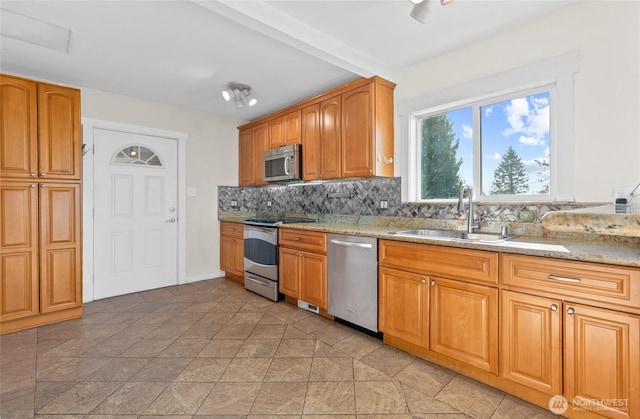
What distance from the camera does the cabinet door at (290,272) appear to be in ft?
10.3

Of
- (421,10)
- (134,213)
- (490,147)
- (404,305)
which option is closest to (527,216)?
(490,147)

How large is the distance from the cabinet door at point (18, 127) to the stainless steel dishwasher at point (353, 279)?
2.80m

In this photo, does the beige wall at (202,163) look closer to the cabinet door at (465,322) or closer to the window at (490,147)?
the window at (490,147)

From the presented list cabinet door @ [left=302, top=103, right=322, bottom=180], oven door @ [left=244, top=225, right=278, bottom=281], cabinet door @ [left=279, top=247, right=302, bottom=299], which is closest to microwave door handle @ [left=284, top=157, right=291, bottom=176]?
cabinet door @ [left=302, top=103, right=322, bottom=180]

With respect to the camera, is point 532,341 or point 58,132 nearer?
point 532,341

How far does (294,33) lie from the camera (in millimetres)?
2182

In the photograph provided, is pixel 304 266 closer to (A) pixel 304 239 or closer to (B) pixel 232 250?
(A) pixel 304 239

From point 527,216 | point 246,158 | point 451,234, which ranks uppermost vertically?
point 246,158

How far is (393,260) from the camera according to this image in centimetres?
228

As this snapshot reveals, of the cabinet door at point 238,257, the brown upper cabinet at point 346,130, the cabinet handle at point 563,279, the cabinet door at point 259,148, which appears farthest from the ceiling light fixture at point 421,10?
the cabinet door at point 238,257

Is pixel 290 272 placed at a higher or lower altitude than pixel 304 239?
lower

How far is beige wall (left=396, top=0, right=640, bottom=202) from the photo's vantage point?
5.93 ft

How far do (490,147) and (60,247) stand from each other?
3985 millimetres

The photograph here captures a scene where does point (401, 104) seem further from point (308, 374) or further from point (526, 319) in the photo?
point (308, 374)
